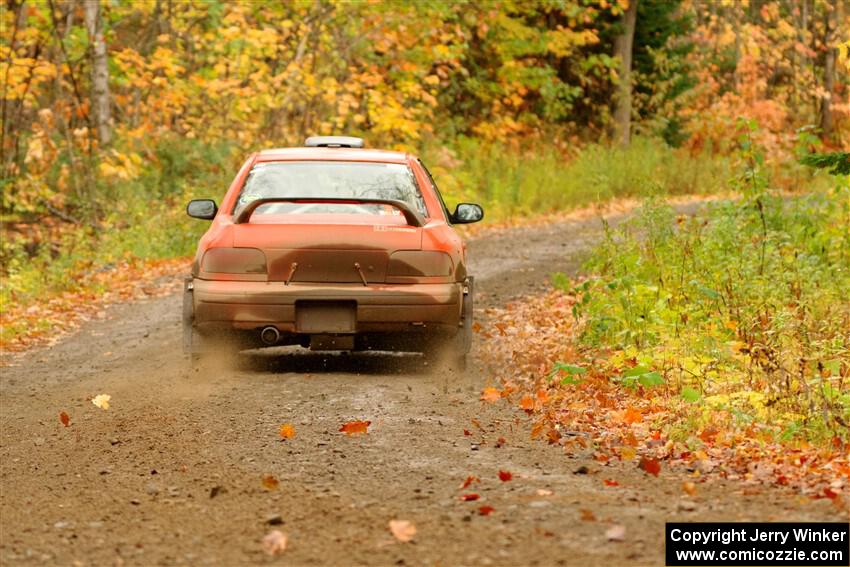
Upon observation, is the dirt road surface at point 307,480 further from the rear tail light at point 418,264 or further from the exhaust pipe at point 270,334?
the rear tail light at point 418,264

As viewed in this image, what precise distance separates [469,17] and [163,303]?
41.0 ft

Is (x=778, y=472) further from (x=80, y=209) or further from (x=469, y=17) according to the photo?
(x=469, y=17)

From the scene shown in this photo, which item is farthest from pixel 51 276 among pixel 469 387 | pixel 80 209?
pixel 469 387

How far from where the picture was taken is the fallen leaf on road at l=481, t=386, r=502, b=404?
858 cm

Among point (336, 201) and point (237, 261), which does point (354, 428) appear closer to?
point (237, 261)

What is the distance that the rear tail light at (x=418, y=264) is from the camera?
882 centimetres

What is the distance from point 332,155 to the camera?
989 centimetres

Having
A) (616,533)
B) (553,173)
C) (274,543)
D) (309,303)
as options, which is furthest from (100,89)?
(616,533)

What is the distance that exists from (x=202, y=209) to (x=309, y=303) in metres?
1.58

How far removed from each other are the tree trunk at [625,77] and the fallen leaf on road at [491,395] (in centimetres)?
2348

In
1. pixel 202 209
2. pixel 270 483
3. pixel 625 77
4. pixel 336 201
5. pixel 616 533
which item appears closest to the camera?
pixel 616 533

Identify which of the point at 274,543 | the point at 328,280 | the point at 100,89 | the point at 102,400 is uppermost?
the point at 100,89

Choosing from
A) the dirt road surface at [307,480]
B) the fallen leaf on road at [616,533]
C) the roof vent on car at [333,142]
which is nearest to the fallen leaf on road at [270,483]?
the dirt road surface at [307,480]

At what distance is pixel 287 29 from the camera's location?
75.6 feet
